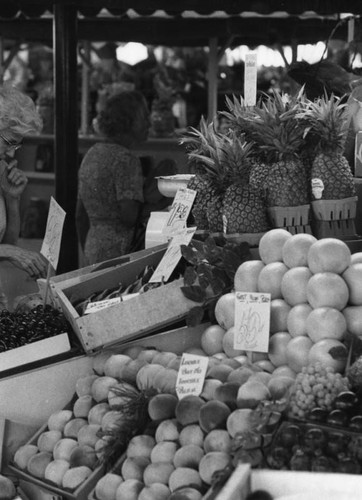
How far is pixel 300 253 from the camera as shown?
2.72 m

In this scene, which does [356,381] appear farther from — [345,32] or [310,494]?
[345,32]

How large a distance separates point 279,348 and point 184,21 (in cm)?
572

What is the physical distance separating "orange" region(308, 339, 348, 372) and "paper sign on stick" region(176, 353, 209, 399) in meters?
0.30

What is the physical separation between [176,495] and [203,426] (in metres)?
0.24

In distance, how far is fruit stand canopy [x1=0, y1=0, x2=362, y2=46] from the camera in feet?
19.7

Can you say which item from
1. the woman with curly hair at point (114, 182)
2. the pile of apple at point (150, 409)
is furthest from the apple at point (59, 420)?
the woman with curly hair at point (114, 182)

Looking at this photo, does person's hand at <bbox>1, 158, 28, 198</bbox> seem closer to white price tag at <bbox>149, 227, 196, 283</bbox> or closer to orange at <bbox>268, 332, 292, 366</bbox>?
white price tag at <bbox>149, 227, 196, 283</bbox>

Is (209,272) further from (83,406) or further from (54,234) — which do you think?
(54,234)

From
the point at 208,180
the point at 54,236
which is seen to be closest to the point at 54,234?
the point at 54,236

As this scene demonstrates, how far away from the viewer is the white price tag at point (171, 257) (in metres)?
3.01

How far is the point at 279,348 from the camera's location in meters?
2.66

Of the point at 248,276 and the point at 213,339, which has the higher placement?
the point at 248,276

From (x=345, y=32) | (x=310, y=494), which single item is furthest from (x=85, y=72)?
(x=310, y=494)

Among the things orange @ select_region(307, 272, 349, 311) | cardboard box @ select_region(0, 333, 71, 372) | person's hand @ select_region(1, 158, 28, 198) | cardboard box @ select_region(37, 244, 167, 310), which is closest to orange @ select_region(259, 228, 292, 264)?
orange @ select_region(307, 272, 349, 311)
